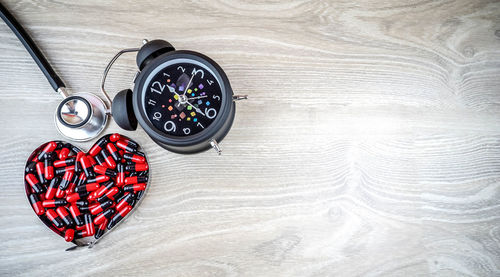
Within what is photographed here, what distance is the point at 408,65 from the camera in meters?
1.04

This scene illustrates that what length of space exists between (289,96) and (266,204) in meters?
0.34

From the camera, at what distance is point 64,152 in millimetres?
912

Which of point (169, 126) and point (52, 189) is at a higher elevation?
point (169, 126)

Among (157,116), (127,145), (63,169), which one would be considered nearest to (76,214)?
(63,169)

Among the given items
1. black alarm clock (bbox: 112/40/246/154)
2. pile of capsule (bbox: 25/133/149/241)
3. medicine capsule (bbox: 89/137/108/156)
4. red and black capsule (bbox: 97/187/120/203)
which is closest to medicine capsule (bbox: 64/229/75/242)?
pile of capsule (bbox: 25/133/149/241)

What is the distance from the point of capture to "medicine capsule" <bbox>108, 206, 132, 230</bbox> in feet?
2.94

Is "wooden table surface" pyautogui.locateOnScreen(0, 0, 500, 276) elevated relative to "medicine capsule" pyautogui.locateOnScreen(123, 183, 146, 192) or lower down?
elevated

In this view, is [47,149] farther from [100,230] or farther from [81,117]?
[100,230]

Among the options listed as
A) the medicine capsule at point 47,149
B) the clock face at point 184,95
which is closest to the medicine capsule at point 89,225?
the medicine capsule at point 47,149

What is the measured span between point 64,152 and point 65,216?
18 cm

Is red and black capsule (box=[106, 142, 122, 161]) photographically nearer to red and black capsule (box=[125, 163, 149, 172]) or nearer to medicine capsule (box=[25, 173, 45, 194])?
red and black capsule (box=[125, 163, 149, 172])

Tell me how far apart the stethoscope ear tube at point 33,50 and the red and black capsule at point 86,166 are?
0.20 meters

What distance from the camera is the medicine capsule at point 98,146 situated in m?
0.92

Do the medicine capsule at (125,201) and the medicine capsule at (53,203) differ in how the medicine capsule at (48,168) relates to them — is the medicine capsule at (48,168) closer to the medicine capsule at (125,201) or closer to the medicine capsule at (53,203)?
the medicine capsule at (53,203)
